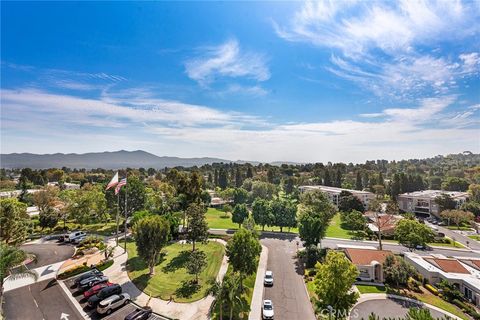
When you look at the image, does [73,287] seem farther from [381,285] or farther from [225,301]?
[381,285]

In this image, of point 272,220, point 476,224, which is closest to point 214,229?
point 272,220

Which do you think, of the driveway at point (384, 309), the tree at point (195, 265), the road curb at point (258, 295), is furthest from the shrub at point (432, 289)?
the tree at point (195, 265)

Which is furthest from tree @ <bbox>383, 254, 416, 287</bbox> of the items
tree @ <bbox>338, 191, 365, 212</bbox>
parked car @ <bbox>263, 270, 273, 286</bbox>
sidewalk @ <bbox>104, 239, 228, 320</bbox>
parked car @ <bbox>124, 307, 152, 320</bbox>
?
tree @ <bbox>338, 191, 365, 212</bbox>

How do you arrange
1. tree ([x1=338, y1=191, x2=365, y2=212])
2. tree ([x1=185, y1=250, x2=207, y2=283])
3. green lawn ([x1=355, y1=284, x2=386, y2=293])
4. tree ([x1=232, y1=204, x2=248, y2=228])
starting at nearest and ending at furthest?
tree ([x1=185, y1=250, x2=207, y2=283])
green lawn ([x1=355, y1=284, x2=386, y2=293])
tree ([x1=232, y1=204, x2=248, y2=228])
tree ([x1=338, y1=191, x2=365, y2=212])

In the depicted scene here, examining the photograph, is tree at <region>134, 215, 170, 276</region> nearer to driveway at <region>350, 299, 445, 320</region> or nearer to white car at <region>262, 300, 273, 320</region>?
white car at <region>262, 300, 273, 320</region>

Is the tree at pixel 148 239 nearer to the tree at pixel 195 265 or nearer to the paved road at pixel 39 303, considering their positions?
the tree at pixel 195 265

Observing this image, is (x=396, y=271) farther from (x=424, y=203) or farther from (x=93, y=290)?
(x=424, y=203)

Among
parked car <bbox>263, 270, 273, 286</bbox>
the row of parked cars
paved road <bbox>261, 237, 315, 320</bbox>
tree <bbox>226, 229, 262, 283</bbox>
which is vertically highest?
tree <bbox>226, 229, 262, 283</bbox>
